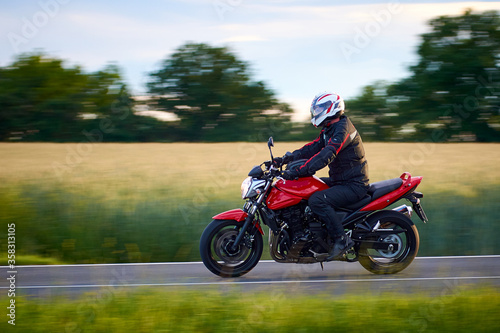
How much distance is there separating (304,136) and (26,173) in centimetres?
748

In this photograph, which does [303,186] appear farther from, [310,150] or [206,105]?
[206,105]

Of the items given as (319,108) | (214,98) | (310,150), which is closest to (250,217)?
(310,150)

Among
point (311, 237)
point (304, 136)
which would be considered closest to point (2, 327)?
point (311, 237)

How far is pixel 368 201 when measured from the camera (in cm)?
581

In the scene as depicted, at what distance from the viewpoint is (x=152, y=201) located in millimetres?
9242

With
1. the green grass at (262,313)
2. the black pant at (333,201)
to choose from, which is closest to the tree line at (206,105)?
the black pant at (333,201)

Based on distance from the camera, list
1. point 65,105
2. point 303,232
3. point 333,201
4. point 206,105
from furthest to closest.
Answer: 1. point 206,105
2. point 65,105
3. point 303,232
4. point 333,201

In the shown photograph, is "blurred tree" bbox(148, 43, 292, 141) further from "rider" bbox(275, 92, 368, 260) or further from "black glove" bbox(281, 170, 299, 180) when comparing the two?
"black glove" bbox(281, 170, 299, 180)

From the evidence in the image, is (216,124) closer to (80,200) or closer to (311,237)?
(80,200)

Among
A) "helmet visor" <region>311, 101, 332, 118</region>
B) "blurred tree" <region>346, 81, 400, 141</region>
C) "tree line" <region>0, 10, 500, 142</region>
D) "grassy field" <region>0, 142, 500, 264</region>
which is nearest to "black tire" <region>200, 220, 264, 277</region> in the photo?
"helmet visor" <region>311, 101, 332, 118</region>

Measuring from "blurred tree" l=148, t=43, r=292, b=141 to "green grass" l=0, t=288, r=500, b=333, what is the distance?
11.1 m

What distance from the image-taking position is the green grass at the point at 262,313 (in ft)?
13.5

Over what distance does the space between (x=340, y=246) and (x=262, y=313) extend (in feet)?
5.44

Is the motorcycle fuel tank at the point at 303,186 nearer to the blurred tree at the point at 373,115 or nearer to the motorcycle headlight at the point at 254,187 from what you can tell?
the motorcycle headlight at the point at 254,187
